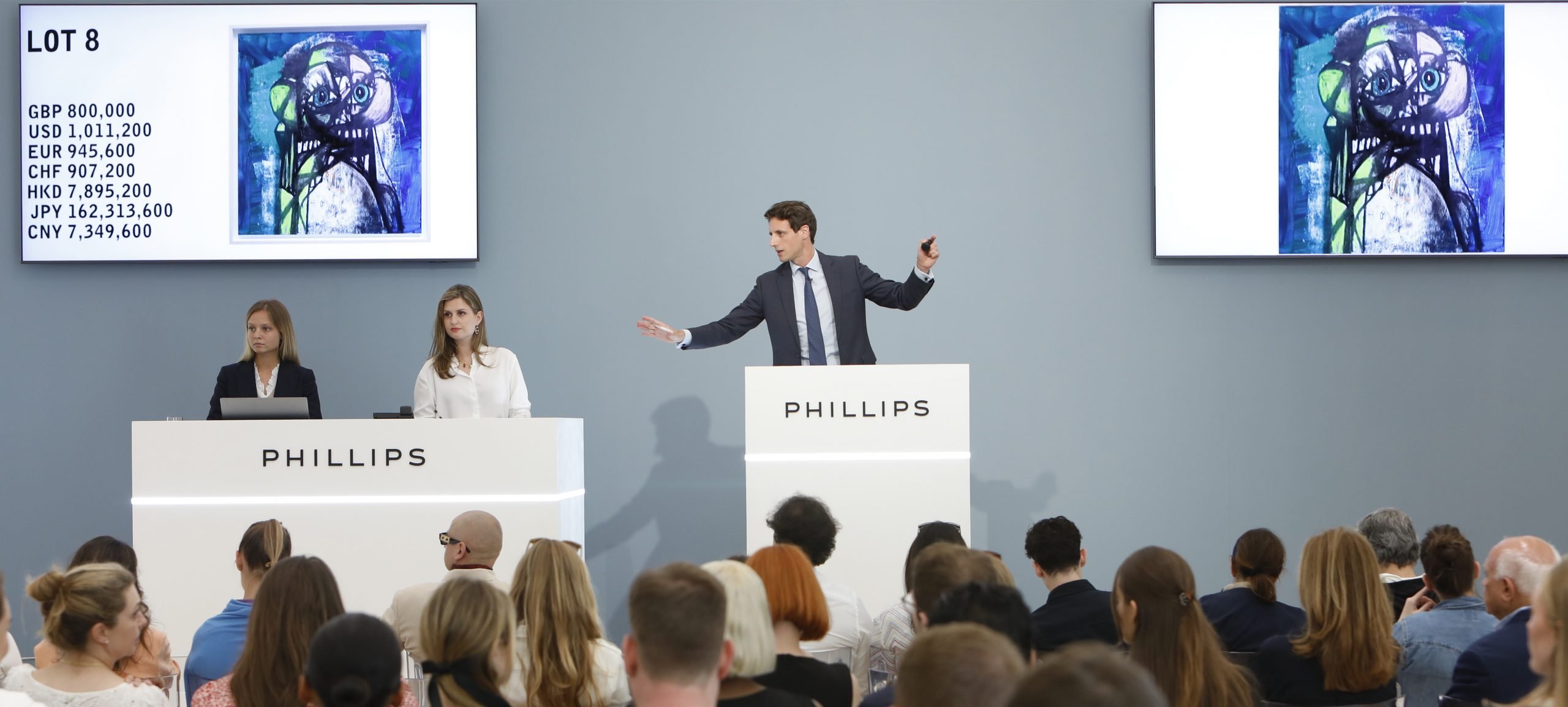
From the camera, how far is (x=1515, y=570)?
315 centimetres

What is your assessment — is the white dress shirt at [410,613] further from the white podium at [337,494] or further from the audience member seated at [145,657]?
the white podium at [337,494]

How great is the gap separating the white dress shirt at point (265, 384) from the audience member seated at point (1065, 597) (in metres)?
3.37

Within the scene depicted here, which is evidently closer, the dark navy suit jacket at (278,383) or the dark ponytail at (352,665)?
the dark ponytail at (352,665)

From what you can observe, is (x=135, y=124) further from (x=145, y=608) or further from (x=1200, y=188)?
(x=1200, y=188)

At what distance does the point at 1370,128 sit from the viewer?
6250mm

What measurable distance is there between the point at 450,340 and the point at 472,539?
67.8 inches

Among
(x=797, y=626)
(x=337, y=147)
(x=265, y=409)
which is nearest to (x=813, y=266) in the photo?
(x=265, y=409)

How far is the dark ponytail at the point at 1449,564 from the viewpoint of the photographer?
A: 3.29 m

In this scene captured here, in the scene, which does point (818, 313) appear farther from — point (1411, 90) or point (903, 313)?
point (1411, 90)

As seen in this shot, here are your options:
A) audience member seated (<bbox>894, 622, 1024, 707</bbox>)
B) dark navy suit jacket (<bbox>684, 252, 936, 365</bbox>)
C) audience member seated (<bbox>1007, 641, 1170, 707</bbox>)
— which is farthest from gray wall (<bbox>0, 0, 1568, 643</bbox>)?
audience member seated (<bbox>1007, 641, 1170, 707</bbox>)

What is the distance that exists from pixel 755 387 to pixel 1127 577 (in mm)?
2128

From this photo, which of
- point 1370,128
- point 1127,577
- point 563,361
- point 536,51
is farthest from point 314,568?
point 1370,128

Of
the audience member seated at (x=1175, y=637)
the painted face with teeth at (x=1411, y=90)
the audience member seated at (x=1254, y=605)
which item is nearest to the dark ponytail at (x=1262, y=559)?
the audience member seated at (x=1254, y=605)

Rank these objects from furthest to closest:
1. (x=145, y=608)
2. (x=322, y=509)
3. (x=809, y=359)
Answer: (x=809, y=359), (x=322, y=509), (x=145, y=608)
